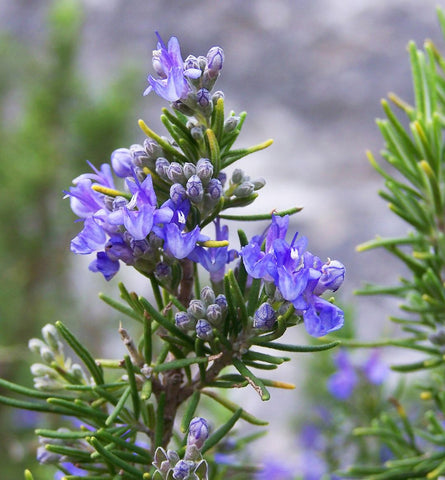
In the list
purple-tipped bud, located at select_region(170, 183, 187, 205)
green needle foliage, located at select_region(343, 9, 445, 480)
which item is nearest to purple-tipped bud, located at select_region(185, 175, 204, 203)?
purple-tipped bud, located at select_region(170, 183, 187, 205)

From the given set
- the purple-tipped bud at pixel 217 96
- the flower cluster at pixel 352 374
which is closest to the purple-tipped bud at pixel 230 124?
the purple-tipped bud at pixel 217 96

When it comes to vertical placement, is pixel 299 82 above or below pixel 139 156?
above

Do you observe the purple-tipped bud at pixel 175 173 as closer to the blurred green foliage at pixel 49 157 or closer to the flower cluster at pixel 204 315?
the flower cluster at pixel 204 315

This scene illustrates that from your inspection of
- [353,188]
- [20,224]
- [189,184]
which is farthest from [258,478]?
[353,188]

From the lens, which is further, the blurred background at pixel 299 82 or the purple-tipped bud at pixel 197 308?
the blurred background at pixel 299 82

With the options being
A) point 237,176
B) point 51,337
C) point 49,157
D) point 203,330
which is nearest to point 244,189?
point 237,176

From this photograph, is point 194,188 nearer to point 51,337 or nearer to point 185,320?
point 185,320
